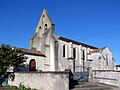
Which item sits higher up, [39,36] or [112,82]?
[39,36]

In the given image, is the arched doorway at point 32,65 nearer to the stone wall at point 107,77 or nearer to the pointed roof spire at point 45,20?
the pointed roof spire at point 45,20

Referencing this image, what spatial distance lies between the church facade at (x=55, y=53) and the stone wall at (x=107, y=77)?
16.9ft

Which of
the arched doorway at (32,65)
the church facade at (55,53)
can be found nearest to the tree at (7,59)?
the church facade at (55,53)

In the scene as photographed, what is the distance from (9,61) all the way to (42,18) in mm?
19407

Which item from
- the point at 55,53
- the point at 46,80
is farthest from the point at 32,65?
the point at 46,80

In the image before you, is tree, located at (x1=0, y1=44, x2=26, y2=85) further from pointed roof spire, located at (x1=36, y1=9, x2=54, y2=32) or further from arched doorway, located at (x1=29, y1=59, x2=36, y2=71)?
pointed roof spire, located at (x1=36, y1=9, x2=54, y2=32)

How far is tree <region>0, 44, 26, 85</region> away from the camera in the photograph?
25.9 m

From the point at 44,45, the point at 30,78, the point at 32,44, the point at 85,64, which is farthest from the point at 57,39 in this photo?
the point at 30,78

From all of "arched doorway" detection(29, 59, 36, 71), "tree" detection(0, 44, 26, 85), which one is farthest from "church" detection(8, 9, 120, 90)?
"tree" detection(0, 44, 26, 85)

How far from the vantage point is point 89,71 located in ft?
102

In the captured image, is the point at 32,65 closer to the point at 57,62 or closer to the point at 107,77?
the point at 57,62

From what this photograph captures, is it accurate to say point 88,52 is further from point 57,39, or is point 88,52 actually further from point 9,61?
point 9,61

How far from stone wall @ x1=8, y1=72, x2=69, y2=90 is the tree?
2637 millimetres

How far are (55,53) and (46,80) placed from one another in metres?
17.4
